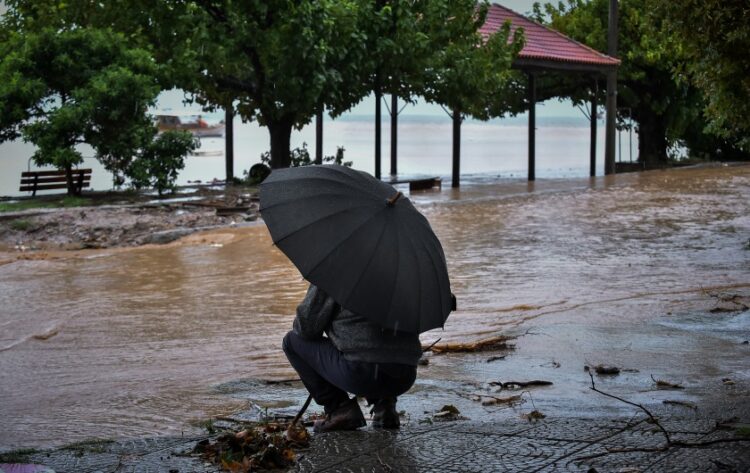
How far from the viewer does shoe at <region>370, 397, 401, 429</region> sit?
5.39 m

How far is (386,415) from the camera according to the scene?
5.40m

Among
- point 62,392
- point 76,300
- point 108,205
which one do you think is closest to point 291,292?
point 76,300

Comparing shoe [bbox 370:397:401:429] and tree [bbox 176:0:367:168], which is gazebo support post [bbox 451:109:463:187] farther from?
shoe [bbox 370:397:401:429]

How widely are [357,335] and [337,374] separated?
236mm

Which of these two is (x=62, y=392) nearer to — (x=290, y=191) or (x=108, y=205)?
(x=290, y=191)

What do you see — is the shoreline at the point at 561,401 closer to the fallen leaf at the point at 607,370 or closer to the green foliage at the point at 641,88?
the fallen leaf at the point at 607,370

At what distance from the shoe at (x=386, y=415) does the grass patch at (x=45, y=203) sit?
560 inches

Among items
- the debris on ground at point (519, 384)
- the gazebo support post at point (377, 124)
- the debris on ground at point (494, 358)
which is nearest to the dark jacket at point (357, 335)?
the debris on ground at point (519, 384)

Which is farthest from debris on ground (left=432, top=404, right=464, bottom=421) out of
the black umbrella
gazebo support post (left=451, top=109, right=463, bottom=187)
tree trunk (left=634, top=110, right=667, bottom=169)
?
tree trunk (left=634, top=110, right=667, bottom=169)

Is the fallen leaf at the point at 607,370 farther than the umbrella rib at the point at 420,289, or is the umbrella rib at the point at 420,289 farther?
the fallen leaf at the point at 607,370

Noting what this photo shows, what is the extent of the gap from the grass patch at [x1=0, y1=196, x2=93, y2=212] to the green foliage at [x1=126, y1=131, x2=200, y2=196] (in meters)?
1.10

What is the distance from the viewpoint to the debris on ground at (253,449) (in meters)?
4.52

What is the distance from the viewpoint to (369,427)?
555 cm

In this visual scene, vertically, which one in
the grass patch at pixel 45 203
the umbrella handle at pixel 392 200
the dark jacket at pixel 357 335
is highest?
the umbrella handle at pixel 392 200
